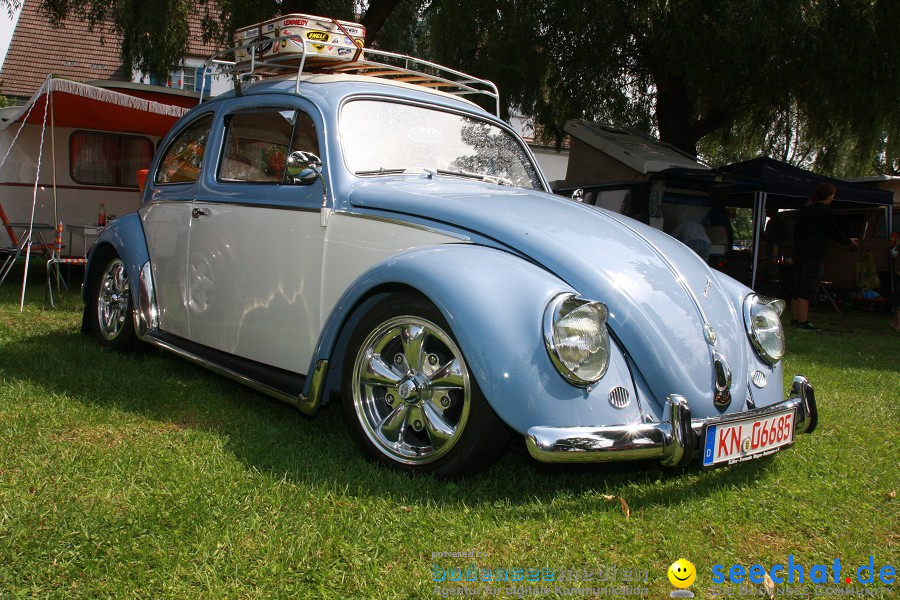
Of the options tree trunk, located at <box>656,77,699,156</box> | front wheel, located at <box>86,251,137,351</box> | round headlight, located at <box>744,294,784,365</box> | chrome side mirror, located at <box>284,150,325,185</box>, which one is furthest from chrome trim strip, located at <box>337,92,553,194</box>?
tree trunk, located at <box>656,77,699,156</box>

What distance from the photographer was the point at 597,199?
1292cm

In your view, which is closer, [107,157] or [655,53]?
[107,157]

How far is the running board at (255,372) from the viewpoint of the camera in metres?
3.49

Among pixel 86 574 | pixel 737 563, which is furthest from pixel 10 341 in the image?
pixel 737 563

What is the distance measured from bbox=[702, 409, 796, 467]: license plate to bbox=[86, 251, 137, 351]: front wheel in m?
3.96

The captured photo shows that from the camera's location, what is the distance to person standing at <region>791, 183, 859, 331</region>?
9.12 m

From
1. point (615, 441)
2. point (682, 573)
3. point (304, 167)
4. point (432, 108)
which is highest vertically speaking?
point (432, 108)

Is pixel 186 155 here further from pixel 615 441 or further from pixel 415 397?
pixel 615 441

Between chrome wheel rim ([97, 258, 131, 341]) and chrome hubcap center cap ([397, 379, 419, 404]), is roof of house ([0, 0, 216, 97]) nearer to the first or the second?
chrome wheel rim ([97, 258, 131, 341])

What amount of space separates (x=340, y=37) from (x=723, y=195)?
9.44 m

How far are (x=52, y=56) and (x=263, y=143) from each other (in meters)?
29.1

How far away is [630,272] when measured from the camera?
322 centimetres

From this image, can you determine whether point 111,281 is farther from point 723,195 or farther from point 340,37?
point 723,195

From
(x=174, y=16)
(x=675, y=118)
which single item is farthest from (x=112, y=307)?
(x=675, y=118)
